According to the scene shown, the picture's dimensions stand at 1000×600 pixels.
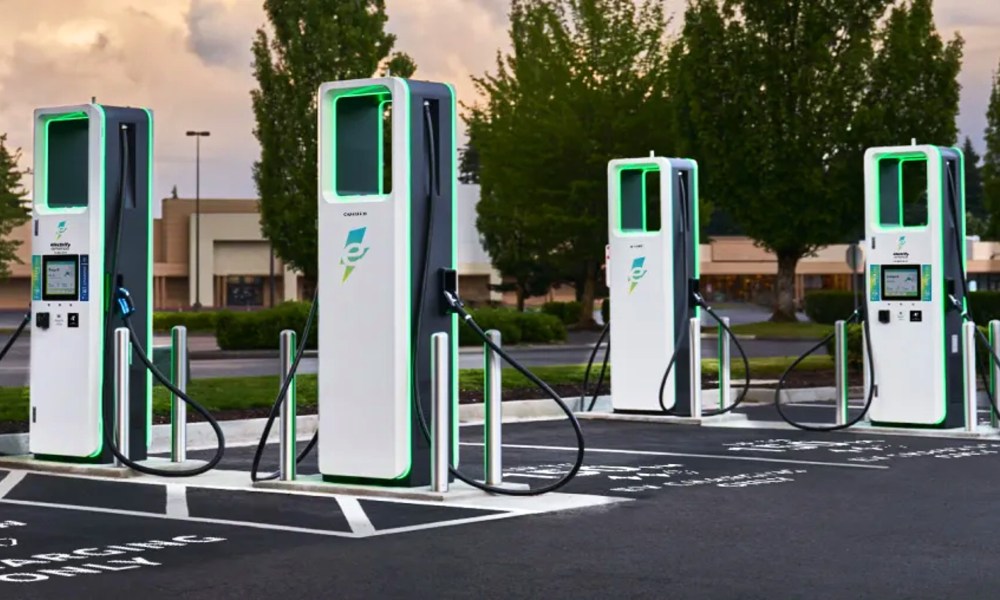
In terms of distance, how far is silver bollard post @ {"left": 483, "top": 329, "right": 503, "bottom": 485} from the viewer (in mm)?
11375

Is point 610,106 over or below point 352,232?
over

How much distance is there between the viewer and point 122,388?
13.0 meters

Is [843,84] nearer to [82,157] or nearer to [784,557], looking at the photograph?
[82,157]

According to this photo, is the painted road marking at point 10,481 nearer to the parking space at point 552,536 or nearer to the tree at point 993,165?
the parking space at point 552,536

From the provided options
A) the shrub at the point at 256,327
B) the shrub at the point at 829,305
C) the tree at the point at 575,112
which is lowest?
the shrub at the point at 256,327

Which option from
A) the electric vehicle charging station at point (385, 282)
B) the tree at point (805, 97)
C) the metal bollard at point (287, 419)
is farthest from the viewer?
the tree at point (805, 97)

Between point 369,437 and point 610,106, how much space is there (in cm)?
4016

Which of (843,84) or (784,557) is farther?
(843,84)

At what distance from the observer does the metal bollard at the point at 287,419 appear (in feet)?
39.8

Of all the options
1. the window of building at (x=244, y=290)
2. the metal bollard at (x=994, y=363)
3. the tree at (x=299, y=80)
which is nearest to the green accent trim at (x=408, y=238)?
the metal bollard at (x=994, y=363)

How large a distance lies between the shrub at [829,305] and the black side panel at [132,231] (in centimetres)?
4601

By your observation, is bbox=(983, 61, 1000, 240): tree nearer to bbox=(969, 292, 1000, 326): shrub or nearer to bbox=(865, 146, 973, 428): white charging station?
bbox=(969, 292, 1000, 326): shrub

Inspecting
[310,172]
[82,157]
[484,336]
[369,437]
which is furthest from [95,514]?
[310,172]

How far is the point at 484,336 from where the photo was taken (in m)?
11.3
